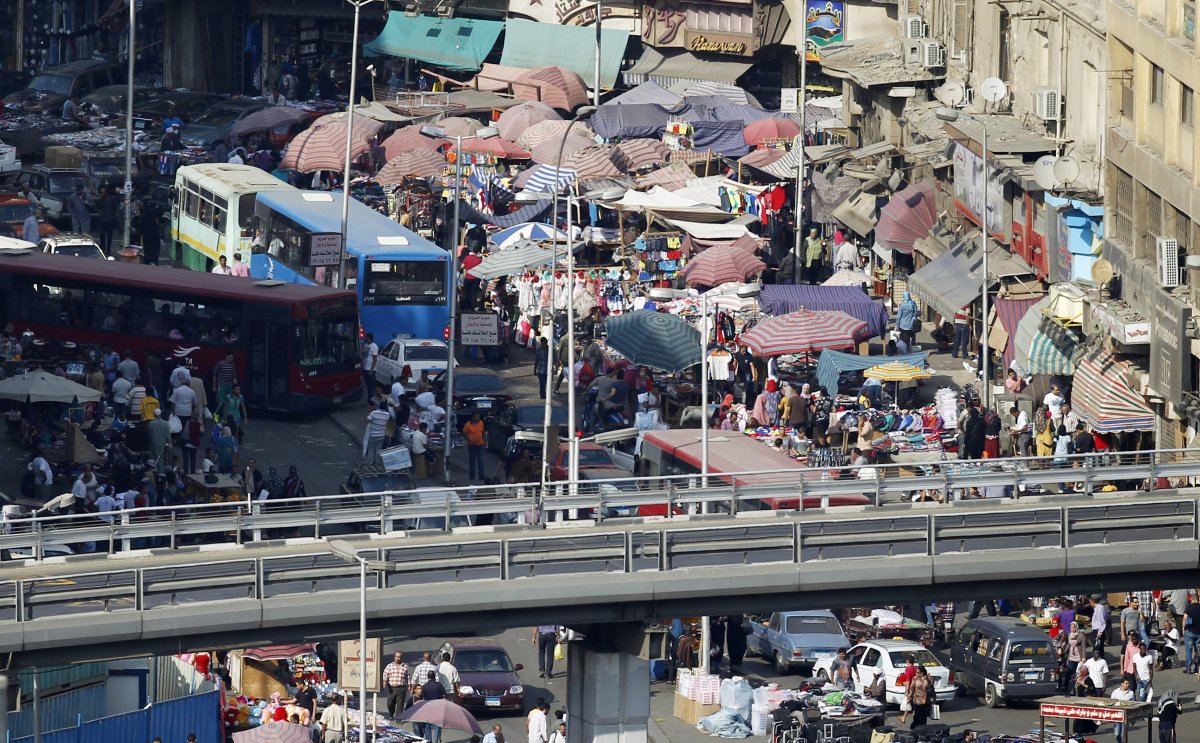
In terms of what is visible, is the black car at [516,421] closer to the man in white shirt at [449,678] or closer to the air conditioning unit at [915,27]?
the man in white shirt at [449,678]

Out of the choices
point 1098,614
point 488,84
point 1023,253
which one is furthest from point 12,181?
point 1098,614

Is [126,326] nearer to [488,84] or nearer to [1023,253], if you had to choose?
[1023,253]

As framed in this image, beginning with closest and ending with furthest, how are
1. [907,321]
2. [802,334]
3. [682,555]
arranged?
[682,555] < [802,334] < [907,321]

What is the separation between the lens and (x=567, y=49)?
307 feet

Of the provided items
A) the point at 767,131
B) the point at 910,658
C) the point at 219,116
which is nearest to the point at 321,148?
the point at 219,116

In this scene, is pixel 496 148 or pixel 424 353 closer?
pixel 424 353

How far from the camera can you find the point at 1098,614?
4156cm

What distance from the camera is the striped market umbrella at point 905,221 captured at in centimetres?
6375

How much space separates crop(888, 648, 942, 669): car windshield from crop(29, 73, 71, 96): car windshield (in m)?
56.8

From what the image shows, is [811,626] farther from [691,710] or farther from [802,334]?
[802,334]

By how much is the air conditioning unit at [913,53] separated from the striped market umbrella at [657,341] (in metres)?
21.2

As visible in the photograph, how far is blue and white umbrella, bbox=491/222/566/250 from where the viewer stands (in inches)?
2467

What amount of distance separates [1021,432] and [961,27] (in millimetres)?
23717

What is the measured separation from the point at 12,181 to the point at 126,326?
2276 cm
